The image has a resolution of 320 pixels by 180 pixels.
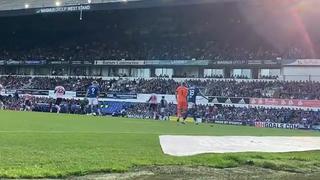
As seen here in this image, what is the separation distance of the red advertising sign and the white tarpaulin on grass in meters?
22.8

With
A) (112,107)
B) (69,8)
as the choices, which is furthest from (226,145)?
(69,8)

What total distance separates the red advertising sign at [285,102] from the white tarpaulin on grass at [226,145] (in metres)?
22.8

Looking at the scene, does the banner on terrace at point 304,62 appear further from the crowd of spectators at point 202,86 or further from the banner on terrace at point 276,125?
the banner on terrace at point 276,125

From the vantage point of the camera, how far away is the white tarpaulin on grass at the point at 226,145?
13.1 m

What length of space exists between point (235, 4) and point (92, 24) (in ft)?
62.9

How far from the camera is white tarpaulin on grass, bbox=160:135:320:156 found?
13.1 metres

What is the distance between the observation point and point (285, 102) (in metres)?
41.1

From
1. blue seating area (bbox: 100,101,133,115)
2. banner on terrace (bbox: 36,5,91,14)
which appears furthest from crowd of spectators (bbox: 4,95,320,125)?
banner on terrace (bbox: 36,5,91,14)

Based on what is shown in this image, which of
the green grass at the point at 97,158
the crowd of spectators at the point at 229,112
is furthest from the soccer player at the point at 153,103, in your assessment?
the green grass at the point at 97,158

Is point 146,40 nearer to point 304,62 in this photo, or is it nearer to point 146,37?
point 146,37

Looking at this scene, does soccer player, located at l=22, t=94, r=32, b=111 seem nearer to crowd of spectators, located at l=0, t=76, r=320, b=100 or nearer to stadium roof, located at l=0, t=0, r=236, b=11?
crowd of spectators, located at l=0, t=76, r=320, b=100

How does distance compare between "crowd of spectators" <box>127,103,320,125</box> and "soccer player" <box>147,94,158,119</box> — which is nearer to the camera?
"crowd of spectators" <box>127,103,320,125</box>

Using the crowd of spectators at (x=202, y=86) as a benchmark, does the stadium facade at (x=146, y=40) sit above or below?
above

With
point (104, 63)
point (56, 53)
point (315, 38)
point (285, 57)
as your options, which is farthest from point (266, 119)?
point (56, 53)
